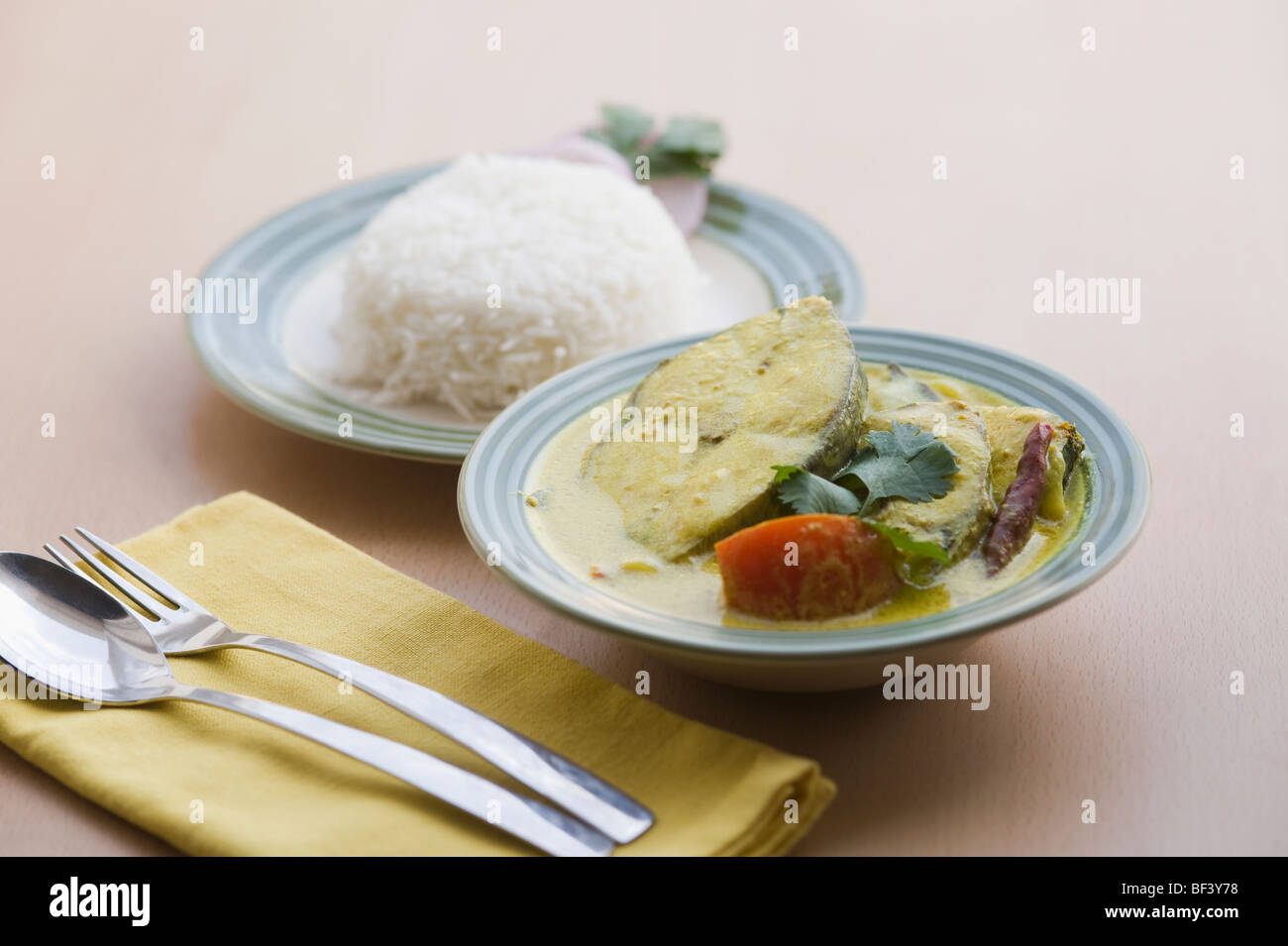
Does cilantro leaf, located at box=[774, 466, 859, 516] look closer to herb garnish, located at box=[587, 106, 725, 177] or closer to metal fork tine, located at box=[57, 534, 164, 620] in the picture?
metal fork tine, located at box=[57, 534, 164, 620]

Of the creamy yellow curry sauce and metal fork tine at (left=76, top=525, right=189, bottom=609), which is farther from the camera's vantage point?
metal fork tine at (left=76, top=525, right=189, bottom=609)

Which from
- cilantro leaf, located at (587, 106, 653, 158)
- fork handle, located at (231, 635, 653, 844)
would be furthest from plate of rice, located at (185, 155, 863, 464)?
fork handle, located at (231, 635, 653, 844)

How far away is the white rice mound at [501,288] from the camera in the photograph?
2.94 m

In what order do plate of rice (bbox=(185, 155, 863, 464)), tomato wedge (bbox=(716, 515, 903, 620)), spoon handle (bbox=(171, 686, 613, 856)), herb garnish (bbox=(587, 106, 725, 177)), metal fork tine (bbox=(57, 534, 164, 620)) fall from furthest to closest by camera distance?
herb garnish (bbox=(587, 106, 725, 177)) < plate of rice (bbox=(185, 155, 863, 464)) < metal fork tine (bbox=(57, 534, 164, 620)) < tomato wedge (bbox=(716, 515, 903, 620)) < spoon handle (bbox=(171, 686, 613, 856))

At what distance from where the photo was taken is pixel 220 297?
319 cm

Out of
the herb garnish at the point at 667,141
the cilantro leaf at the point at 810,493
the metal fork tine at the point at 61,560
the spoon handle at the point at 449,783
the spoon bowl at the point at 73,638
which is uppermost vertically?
the herb garnish at the point at 667,141

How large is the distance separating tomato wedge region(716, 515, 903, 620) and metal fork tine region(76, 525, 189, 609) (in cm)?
93

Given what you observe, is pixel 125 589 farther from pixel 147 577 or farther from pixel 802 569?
pixel 802 569

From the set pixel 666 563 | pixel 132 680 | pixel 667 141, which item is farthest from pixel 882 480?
pixel 667 141

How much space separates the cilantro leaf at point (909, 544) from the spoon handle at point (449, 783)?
549mm

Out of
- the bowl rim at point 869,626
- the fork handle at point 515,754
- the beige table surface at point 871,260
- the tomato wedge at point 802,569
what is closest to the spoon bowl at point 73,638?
the beige table surface at point 871,260

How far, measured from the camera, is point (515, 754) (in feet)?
5.63

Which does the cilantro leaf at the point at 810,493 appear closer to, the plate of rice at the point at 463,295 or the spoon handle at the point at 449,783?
the spoon handle at the point at 449,783

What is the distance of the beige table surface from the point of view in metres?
1.88
